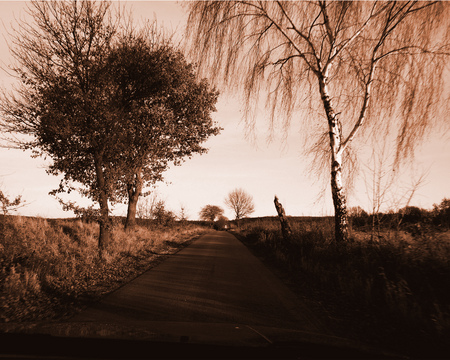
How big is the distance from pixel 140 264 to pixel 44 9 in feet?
29.1

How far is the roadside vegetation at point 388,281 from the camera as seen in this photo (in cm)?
397

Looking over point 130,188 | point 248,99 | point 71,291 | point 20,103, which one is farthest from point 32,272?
point 130,188

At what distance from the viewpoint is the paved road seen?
3.26m

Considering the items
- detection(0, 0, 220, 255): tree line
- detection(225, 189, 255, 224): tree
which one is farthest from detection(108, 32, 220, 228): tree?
detection(225, 189, 255, 224): tree

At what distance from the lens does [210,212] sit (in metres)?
89.7

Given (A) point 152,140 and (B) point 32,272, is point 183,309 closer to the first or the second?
(B) point 32,272

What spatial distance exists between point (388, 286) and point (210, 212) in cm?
8570

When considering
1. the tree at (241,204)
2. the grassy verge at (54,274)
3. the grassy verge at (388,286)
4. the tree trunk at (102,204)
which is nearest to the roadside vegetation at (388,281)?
the grassy verge at (388,286)

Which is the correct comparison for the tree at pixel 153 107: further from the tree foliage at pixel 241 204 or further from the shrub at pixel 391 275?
the tree foliage at pixel 241 204

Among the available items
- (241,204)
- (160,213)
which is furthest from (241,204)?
(160,213)

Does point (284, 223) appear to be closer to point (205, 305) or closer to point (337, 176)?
point (337, 176)

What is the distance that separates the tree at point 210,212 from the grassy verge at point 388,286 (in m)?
81.1

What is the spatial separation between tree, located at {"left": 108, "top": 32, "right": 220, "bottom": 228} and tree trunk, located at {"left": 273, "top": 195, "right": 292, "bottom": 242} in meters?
6.81

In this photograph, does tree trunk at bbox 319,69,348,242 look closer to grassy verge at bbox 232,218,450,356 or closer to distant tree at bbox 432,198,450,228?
grassy verge at bbox 232,218,450,356
